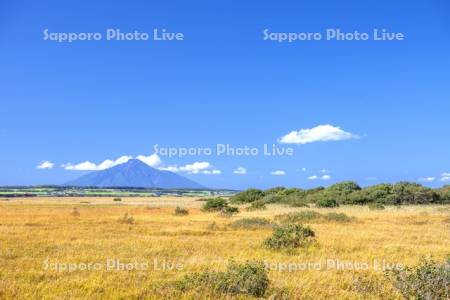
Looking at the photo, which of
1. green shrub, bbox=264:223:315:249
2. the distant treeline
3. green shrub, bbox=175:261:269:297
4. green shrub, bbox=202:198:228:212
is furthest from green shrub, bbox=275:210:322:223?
green shrub, bbox=175:261:269:297

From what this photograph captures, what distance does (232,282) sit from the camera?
10.2 metres

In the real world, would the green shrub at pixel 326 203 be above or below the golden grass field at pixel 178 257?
above

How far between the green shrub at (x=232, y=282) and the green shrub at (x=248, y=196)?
63165 millimetres

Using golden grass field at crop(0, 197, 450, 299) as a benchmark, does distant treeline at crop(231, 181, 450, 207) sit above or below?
above

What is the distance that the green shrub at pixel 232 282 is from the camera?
1002 centimetres

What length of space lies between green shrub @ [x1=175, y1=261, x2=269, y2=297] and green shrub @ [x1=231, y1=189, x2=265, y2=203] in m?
63.2

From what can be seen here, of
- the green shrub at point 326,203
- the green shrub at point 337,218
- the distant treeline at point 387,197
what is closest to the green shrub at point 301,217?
the green shrub at point 337,218

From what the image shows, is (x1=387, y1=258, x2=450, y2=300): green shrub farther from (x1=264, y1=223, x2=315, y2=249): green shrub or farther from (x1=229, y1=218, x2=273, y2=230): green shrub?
(x1=229, y1=218, x2=273, y2=230): green shrub

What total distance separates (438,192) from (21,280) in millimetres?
63178

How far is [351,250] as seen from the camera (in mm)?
16781

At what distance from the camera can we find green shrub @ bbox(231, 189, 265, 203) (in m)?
74.7

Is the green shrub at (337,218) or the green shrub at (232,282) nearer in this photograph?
the green shrub at (232,282)

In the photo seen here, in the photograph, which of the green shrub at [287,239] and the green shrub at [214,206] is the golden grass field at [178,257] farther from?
the green shrub at [214,206]

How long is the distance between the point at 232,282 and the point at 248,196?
6724 cm
